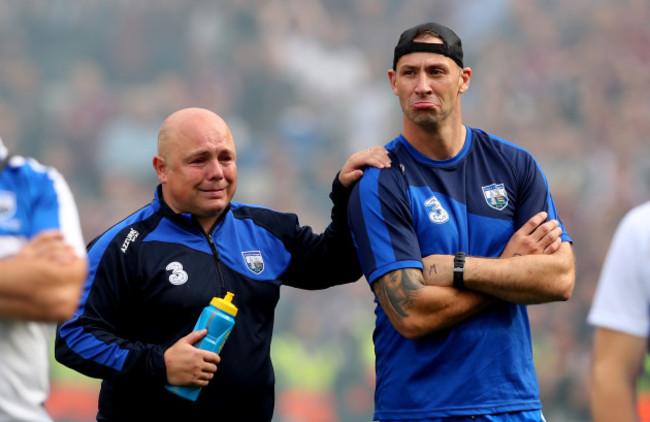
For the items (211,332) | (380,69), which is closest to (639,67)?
(380,69)

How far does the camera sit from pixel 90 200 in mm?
12188

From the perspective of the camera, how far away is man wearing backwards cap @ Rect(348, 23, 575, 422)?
349 cm

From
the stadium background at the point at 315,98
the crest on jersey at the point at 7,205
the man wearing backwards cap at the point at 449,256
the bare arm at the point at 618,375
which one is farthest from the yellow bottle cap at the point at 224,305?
the stadium background at the point at 315,98

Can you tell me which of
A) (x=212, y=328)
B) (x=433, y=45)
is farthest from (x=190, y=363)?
(x=433, y=45)

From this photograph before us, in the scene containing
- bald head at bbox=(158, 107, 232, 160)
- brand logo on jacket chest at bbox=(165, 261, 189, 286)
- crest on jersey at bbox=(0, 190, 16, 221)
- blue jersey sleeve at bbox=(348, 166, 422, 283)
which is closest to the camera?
crest on jersey at bbox=(0, 190, 16, 221)

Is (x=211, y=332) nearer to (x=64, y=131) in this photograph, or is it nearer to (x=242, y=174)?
(x=242, y=174)

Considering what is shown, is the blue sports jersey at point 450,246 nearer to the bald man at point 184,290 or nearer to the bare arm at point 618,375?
the bald man at point 184,290

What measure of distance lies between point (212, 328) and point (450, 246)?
1.08m

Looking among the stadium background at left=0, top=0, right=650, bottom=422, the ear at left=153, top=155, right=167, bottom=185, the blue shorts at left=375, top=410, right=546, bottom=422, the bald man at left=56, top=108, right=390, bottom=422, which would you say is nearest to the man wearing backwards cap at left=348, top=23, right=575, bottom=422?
the blue shorts at left=375, top=410, right=546, bottom=422

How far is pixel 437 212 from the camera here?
365 centimetres

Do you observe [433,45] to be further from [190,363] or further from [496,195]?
[190,363]

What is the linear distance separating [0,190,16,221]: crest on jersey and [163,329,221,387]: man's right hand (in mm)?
1122

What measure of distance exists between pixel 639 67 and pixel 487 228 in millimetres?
9902

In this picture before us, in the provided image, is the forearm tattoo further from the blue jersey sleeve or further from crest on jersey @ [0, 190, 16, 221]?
crest on jersey @ [0, 190, 16, 221]
